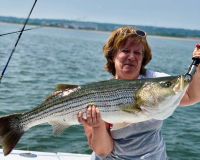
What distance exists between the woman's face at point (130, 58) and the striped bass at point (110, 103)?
0.18 meters

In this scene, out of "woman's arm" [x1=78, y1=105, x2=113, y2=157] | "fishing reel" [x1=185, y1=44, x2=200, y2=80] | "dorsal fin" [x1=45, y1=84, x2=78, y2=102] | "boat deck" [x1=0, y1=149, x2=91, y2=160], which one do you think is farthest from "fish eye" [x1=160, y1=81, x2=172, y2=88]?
"boat deck" [x1=0, y1=149, x2=91, y2=160]

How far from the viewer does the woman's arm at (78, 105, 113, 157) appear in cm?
370

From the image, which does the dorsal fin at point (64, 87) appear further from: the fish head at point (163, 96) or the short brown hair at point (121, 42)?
the fish head at point (163, 96)

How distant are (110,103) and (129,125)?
→ 0.86 ft

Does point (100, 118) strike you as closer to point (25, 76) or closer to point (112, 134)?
point (112, 134)

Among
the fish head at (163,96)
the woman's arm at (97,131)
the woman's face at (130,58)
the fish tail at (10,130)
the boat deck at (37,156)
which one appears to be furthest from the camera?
the boat deck at (37,156)

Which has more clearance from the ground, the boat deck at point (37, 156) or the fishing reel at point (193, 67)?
the fishing reel at point (193, 67)

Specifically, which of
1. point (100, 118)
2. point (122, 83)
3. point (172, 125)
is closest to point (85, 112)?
point (100, 118)

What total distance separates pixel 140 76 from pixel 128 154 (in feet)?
2.35

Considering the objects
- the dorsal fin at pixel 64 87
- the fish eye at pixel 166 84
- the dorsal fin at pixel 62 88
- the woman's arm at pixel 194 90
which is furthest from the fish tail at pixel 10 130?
the woman's arm at pixel 194 90

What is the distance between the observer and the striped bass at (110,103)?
3.60 metres

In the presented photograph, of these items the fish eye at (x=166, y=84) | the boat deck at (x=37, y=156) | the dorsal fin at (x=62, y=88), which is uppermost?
the fish eye at (x=166, y=84)

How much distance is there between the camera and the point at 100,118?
12.2ft

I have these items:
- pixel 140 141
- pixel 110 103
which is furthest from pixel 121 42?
pixel 140 141
